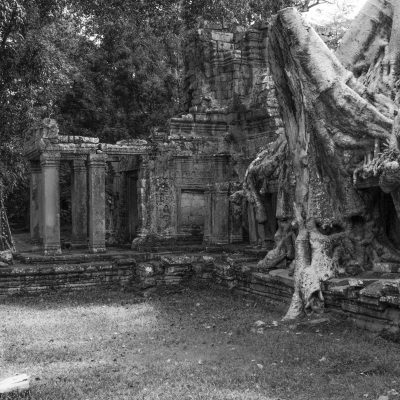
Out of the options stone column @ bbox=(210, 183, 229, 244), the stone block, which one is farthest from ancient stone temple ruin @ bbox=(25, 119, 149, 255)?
the stone block

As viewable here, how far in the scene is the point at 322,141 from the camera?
9336 millimetres

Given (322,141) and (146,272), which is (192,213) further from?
(322,141)

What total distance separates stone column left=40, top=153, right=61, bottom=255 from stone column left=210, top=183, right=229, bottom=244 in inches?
122

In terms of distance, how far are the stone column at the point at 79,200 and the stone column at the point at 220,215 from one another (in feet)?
11.1

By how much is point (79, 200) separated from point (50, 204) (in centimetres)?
257

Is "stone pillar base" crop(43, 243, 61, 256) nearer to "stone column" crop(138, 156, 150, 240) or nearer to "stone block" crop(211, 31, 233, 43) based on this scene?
"stone column" crop(138, 156, 150, 240)

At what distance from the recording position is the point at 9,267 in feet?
38.5

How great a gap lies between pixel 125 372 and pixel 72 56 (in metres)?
16.8

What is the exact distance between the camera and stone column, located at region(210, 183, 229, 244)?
13.4m

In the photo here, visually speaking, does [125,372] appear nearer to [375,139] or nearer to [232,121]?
[375,139]

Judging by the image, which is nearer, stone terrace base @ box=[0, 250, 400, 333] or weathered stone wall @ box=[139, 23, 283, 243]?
stone terrace base @ box=[0, 250, 400, 333]

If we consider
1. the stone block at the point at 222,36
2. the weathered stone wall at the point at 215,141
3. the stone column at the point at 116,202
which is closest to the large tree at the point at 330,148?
the weathered stone wall at the point at 215,141

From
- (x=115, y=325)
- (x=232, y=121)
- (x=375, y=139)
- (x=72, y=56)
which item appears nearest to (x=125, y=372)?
(x=115, y=325)

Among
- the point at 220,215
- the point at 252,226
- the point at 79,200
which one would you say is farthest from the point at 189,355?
the point at 79,200
